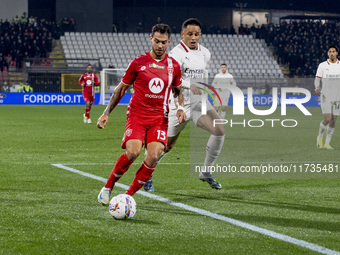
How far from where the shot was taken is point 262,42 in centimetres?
4650

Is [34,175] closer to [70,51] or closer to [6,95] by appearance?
[6,95]

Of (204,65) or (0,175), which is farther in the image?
(0,175)

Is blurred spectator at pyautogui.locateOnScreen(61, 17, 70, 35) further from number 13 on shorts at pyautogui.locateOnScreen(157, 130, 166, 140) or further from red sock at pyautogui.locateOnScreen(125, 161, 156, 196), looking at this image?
A: red sock at pyautogui.locateOnScreen(125, 161, 156, 196)

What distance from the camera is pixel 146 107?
6621 millimetres

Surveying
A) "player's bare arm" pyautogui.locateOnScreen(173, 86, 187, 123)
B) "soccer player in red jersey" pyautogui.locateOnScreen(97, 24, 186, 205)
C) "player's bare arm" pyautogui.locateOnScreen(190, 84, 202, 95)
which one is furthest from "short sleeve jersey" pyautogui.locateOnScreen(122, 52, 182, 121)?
"player's bare arm" pyautogui.locateOnScreen(190, 84, 202, 95)

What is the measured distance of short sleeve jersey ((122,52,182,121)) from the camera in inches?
259

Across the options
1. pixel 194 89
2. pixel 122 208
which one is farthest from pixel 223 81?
pixel 122 208

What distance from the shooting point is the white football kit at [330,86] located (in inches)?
544

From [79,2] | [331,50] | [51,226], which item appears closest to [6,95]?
[79,2]

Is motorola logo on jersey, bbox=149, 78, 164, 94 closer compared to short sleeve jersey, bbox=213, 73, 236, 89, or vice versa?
motorola logo on jersey, bbox=149, 78, 164, 94

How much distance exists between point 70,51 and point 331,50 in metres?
30.8

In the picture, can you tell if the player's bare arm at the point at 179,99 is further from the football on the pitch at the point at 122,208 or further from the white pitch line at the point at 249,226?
the football on the pitch at the point at 122,208

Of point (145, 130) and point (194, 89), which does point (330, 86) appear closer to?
point (194, 89)

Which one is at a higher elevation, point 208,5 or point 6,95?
point 208,5
